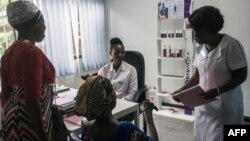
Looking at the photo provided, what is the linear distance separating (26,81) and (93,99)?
0.30 m

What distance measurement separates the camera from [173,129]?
2.96 m

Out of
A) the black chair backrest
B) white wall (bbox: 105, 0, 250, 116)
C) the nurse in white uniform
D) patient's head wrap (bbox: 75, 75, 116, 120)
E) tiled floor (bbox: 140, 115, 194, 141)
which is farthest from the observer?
white wall (bbox: 105, 0, 250, 116)

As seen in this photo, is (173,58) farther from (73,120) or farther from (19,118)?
(19,118)

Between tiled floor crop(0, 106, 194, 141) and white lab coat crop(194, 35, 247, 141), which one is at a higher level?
white lab coat crop(194, 35, 247, 141)

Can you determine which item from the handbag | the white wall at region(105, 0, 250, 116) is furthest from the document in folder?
the white wall at region(105, 0, 250, 116)

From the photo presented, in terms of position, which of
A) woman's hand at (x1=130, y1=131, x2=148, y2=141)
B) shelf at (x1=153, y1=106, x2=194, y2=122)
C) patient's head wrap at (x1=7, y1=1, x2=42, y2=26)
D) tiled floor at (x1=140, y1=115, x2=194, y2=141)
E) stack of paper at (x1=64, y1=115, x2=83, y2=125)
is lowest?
tiled floor at (x1=140, y1=115, x2=194, y2=141)

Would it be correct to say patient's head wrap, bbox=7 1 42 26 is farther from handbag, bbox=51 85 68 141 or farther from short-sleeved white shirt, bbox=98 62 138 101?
short-sleeved white shirt, bbox=98 62 138 101

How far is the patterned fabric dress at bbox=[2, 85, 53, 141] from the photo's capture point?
1.01m

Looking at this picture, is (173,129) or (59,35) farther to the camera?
(59,35)

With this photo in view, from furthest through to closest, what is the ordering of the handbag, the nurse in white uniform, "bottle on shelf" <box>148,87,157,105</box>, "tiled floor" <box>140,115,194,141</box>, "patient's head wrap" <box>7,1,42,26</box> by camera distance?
1. "bottle on shelf" <box>148,87,157,105</box>
2. "tiled floor" <box>140,115,194,141</box>
3. the nurse in white uniform
4. the handbag
5. "patient's head wrap" <box>7,1,42,26</box>

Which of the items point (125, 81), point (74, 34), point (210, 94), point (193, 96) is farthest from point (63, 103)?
point (74, 34)

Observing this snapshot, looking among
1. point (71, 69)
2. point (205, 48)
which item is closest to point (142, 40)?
point (71, 69)

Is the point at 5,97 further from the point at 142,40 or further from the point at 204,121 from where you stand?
the point at 142,40

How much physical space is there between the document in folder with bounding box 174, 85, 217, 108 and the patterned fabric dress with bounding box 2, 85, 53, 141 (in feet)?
3.13
